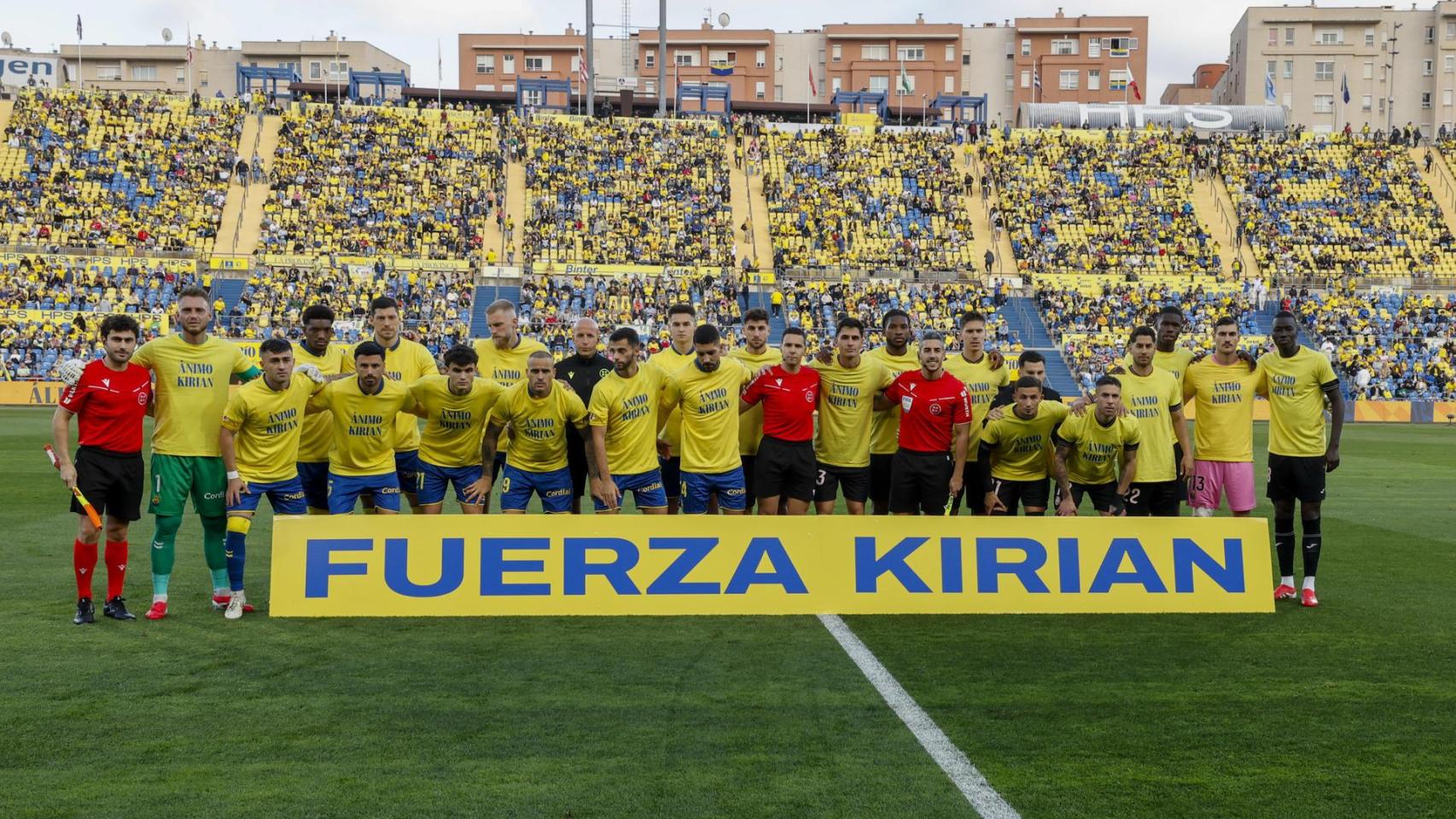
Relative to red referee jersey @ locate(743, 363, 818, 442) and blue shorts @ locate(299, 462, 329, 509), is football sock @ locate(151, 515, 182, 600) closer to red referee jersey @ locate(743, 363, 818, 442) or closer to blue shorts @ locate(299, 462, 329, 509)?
blue shorts @ locate(299, 462, 329, 509)

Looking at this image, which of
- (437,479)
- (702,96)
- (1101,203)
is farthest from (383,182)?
(437,479)

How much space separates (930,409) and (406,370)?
403 cm

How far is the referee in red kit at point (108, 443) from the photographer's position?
7.98 meters

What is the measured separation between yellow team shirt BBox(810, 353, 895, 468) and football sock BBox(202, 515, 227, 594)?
4.29 meters

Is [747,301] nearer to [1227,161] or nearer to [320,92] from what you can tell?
[1227,161]

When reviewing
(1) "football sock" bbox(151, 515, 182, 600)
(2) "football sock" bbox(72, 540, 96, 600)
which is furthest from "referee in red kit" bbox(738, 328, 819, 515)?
(2) "football sock" bbox(72, 540, 96, 600)

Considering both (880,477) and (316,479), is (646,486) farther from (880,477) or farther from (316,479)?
(316,479)

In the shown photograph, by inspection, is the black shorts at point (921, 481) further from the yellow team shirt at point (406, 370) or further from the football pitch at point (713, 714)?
the yellow team shirt at point (406, 370)

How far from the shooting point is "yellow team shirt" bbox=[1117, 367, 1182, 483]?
367 inches

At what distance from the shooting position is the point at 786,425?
31.2ft

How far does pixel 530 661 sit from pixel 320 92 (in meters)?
62.4

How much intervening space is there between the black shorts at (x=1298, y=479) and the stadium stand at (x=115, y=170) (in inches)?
1666

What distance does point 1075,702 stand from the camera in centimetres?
628

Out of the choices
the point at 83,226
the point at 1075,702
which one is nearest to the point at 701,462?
the point at 1075,702
